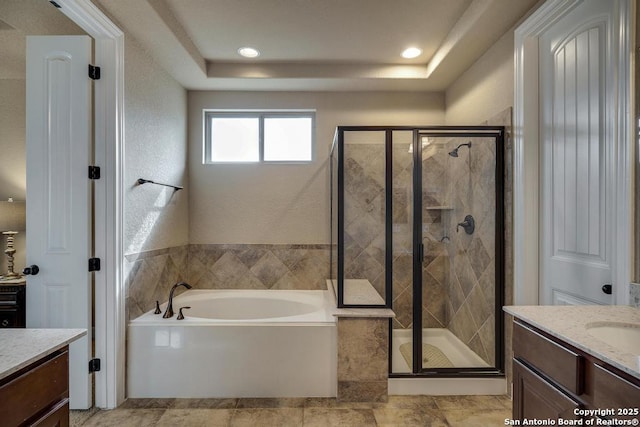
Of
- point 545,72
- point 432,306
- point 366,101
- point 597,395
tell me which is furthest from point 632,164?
point 366,101

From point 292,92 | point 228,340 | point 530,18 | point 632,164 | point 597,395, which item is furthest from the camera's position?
point 292,92

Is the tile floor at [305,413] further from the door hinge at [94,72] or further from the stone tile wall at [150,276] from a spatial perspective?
the door hinge at [94,72]

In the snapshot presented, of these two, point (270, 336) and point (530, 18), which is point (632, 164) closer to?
point (530, 18)

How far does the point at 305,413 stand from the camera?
220 centimetres

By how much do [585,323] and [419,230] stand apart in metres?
1.36

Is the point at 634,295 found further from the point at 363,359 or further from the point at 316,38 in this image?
the point at 316,38

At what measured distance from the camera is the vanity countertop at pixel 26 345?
97 centimetres

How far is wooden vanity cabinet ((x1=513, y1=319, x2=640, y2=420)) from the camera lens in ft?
2.99

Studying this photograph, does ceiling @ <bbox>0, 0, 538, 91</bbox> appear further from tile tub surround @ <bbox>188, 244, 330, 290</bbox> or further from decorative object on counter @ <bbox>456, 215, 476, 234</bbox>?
tile tub surround @ <bbox>188, 244, 330, 290</bbox>

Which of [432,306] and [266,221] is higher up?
[266,221]

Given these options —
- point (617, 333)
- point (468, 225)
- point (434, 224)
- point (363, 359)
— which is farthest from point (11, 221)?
point (617, 333)

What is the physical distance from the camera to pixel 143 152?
2.63 metres

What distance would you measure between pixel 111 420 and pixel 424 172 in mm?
2655

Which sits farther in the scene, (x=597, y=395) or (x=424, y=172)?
(x=424, y=172)
